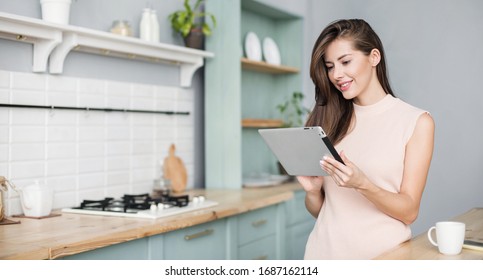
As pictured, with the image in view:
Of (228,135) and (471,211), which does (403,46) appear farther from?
(228,135)

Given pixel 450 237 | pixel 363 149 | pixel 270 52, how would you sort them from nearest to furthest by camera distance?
pixel 450 237 < pixel 363 149 < pixel 270 52

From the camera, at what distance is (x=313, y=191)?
69.8 inches

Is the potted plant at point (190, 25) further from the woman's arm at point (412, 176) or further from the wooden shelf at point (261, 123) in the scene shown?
the woman's arm at point (412, 176)

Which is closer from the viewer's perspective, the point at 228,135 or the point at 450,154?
the point at 450,154

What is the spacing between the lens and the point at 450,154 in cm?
158

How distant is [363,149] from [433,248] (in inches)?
13.1

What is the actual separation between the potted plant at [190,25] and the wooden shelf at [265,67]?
0.89 ft

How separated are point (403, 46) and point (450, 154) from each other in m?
0.33

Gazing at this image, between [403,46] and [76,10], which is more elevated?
[76,10]

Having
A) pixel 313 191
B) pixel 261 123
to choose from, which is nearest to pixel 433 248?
pixel 313 191

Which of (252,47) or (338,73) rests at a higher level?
(252,47)

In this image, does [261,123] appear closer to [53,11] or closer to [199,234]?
[199,234]
